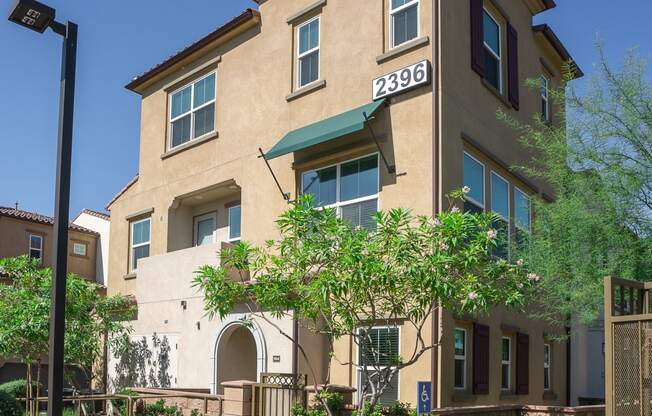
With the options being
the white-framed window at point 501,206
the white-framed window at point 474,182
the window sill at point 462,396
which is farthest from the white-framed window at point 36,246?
the window sill at point 462,396

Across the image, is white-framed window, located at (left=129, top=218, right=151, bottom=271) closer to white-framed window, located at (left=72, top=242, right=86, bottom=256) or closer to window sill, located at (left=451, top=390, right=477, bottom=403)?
window sill, located at (left=451, top=390, right=477, bottom=403)

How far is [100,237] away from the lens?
38.4m

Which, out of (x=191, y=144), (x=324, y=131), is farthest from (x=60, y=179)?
(x=191, y=144)

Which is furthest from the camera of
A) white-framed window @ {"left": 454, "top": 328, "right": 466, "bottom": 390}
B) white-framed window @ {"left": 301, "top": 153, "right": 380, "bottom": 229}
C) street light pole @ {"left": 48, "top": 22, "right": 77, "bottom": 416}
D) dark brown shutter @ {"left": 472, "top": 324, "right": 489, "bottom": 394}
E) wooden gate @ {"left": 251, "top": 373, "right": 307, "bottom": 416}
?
white-framed window @ {"left": 301, "top": 153, "right": 380, "bottom": 229}

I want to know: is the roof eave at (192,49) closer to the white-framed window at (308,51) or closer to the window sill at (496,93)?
the white-framed window at (308,51)

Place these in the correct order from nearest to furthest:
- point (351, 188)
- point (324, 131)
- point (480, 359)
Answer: point (480, 359)
point (324, 131)
point (351, 188)

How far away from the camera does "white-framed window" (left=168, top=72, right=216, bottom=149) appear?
21547 mm

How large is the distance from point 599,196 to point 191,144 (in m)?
11.7

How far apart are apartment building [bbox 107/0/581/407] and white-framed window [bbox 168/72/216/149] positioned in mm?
58

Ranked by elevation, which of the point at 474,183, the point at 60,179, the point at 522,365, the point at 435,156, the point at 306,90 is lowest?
the point at 522,365

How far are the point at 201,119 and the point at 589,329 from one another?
13.3m

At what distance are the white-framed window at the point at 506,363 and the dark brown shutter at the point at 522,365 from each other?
0.70 ft

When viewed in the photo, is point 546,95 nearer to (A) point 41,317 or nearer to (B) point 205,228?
(B) point 205,228

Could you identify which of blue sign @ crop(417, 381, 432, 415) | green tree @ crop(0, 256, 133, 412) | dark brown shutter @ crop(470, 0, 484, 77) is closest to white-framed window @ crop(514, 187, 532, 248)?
dark brown shutter @ crop(470, 0, 484, 77)
